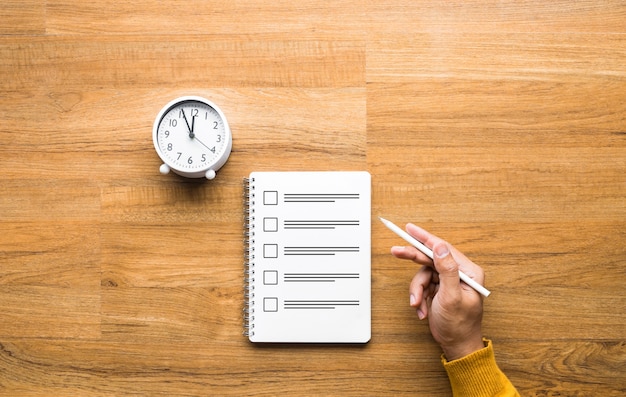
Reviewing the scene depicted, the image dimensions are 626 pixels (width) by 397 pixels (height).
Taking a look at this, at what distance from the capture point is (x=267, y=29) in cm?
107

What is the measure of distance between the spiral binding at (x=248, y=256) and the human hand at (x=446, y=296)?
0.27m

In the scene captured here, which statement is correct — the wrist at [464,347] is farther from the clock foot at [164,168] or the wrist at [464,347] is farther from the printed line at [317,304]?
the clock foot at [164,168]

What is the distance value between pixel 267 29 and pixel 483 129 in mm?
455

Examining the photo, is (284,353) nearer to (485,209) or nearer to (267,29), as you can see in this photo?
(485,209)

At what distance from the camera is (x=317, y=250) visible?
1.05m

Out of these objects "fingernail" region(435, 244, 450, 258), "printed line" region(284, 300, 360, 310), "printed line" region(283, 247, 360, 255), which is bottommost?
"printed line" region(284, 300, 360, 310)

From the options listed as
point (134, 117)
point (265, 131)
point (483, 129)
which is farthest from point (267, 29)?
point (483, 129)

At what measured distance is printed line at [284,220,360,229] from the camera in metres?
1.05

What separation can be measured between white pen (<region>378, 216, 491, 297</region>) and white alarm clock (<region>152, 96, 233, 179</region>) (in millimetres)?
333

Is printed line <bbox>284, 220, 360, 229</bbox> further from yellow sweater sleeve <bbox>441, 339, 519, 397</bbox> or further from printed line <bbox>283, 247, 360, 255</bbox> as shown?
yellow sweater sleeve <bbox>441, 339, 519, 397</bbox>

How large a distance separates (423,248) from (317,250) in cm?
20

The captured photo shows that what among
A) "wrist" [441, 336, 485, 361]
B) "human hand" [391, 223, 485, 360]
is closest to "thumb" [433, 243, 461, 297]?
"human hand" [391, 223, 485, 360]

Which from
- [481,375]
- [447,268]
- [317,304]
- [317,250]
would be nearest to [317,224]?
[317,250]

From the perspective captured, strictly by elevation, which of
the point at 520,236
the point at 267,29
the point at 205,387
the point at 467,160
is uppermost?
the point at 267,29
